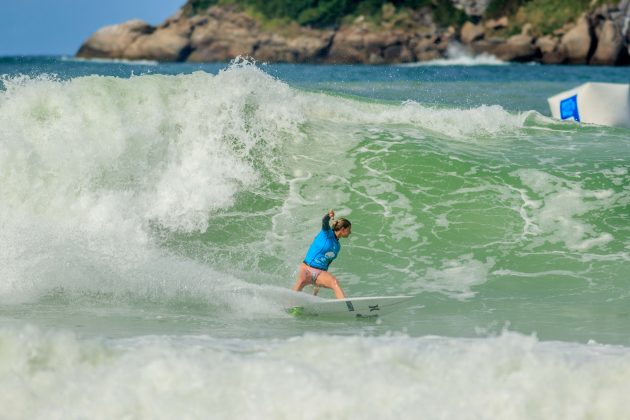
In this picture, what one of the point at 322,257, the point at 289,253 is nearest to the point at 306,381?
the point at 322,257

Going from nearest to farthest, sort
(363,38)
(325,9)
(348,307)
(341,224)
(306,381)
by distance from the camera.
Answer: (306,381)
(348,307)
(341,224)
(363,38)
(325,9)

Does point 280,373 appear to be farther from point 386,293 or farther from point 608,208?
point 608,208

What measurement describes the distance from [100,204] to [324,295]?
390 cm

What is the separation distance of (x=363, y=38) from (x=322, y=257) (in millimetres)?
95620

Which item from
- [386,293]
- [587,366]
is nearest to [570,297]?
[386,293]

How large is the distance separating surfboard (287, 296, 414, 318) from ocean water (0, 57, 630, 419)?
0.15m

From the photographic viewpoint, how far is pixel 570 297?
35.6ft

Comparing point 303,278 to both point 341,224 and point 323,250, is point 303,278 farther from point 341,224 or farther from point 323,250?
point 341,224

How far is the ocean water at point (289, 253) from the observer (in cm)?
691

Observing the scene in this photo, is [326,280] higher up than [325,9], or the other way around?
[325,9]

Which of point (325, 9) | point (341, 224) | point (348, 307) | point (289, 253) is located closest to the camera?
point (348, 307)

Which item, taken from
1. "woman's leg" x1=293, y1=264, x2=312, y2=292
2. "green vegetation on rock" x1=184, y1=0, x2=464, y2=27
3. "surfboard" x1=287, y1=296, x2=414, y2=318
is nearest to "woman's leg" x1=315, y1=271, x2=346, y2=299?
"woman's leg" x1=293, y1=264, x2=312, y2=292

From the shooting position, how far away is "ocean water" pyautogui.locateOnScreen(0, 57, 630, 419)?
272 inches

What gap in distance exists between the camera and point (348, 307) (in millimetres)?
9797
